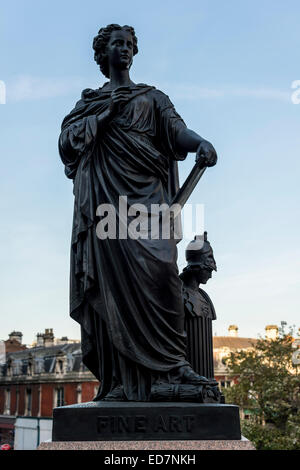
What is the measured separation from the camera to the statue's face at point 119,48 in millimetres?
5574

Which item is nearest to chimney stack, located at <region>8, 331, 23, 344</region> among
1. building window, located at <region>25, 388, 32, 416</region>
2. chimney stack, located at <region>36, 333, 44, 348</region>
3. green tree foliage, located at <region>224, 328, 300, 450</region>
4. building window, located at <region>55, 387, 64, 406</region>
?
chimney stack, located at <region>36, 333, 44, 348</region>

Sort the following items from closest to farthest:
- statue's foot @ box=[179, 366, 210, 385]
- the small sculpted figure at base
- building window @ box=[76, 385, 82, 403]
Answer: statue's foot @ box=[179, 366, 210, 385] → the small sculpted figure at base → building window @ box=[76, 385, 82, 403]

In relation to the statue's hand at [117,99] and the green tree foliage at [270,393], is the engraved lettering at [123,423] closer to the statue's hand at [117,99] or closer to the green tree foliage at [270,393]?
the statue's hand at [117,99]

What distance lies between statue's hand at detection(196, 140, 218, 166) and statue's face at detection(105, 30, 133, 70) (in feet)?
4.04

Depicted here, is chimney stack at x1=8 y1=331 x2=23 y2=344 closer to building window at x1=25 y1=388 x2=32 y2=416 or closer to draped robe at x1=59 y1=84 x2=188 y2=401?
building window at x1=25 y1=388 x2=32 y2=416

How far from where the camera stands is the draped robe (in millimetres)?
4719

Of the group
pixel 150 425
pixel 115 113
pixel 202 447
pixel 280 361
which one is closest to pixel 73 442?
pixel 150 425

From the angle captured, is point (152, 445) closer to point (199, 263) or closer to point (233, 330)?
point (199, 263)

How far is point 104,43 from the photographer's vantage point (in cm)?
566

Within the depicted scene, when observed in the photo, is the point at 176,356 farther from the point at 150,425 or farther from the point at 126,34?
the point at 126,34

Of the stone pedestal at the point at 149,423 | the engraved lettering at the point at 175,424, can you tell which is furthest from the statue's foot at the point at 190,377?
the engraved lettering at the point at 175,424

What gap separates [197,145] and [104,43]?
4.71 ft

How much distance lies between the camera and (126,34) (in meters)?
5.59
